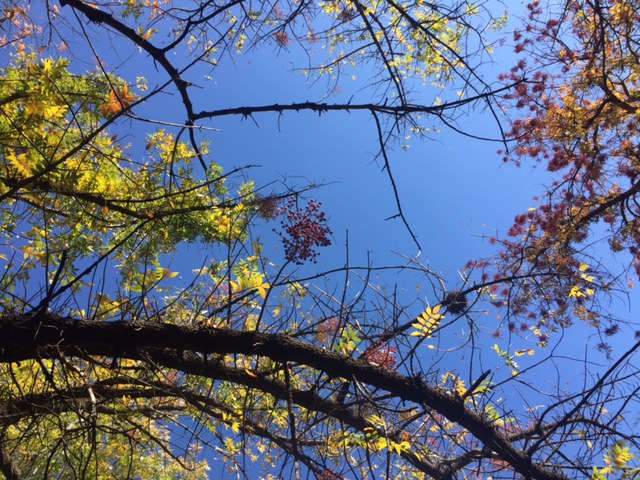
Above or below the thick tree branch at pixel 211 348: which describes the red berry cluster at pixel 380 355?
A: above

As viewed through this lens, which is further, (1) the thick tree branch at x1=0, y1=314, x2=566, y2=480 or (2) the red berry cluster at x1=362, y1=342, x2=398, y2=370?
(2) the red berry cluster at x1=362, y1=342, x2=398, y2=370

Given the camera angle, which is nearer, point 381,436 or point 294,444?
point 294,444

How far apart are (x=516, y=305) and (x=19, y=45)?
270 inches

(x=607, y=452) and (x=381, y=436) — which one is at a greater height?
(x=607, y=452)

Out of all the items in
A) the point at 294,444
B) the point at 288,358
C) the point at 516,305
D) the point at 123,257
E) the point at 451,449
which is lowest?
the point at 294,444

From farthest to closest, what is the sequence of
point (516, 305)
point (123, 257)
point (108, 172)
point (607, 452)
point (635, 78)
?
point (516, 305) → point (635, 78) → point (123, 257) → point (108, 172) → point (607, 452)

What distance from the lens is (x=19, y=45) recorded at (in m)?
5.18

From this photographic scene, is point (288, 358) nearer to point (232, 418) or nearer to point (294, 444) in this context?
point (294, 444)

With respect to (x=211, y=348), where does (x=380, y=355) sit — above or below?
above

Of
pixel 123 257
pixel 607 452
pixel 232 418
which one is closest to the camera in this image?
pixel 607 452

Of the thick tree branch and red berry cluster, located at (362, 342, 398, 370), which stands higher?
red berry cluster, located at (362, 342, 398, 370)

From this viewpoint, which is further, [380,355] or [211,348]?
[380,355]

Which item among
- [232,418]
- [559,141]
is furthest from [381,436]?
[559,141]

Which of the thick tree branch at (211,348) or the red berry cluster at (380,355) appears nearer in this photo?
the thick tree branch at (211,348)
